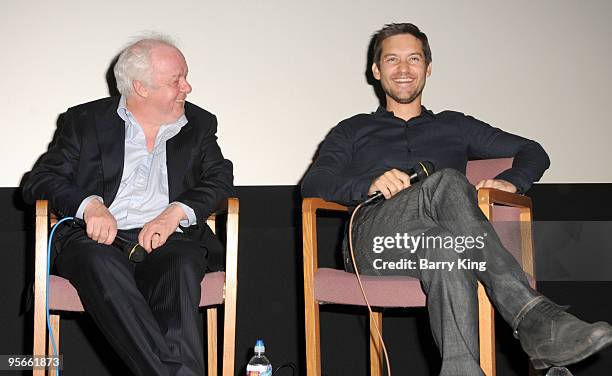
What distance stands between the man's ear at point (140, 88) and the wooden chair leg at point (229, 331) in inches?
28.1

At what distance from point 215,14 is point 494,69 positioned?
1.17m

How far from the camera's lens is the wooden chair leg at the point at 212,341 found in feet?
8.84

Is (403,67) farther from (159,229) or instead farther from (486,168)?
(159,229)

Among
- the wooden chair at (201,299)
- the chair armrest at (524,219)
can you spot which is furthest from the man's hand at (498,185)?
the wooden chair at (201,299)

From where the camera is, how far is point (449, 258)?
2.06 meters

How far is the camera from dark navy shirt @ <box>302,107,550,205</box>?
2.68 m

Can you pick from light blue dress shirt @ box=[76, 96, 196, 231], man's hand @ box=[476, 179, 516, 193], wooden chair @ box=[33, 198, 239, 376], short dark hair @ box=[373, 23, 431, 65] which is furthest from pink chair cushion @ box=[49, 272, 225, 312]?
short dark hair @ box=[373, 23, 431, 65]

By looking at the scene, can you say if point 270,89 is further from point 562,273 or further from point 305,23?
point 562,273

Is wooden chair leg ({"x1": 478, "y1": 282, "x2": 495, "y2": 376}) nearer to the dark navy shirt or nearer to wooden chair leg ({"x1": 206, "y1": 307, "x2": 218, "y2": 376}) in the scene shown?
the dark navy shirt

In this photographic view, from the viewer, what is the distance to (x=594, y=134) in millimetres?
3279

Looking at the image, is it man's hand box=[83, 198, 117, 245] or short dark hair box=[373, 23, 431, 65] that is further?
short dark hair box=[373, 23, 431, 65]

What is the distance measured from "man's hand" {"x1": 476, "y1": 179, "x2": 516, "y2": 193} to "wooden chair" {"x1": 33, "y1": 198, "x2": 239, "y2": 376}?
0.76 m

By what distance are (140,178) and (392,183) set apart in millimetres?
826

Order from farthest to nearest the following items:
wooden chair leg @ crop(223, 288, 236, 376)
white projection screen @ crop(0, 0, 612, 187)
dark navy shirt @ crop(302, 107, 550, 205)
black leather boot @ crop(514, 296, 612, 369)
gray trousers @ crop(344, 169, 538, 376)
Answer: white projection screen @ crop(0, 0, 612, 187)
dark navy shirt @ crop(302, 107, 550, 205)
wooden chair leg @ crop(223, 288, 236, 376)
gray trousers @ crop(344, 169, 538, 376)
black leather boot @ crop(514, 296, 612, 369)
